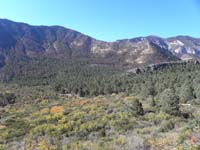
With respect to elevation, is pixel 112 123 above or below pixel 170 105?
below

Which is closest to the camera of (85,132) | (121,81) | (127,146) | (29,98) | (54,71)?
(127,146)

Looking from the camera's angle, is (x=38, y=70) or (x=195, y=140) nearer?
(x=195, y=140)

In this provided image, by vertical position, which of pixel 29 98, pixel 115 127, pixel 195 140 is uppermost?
pixel 195 140

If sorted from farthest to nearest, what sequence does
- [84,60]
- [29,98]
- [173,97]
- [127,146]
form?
[84,60]
[29,98]
[173,97]
[127,146]

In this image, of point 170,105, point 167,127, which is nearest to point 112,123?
point 167,127

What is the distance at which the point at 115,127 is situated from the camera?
20719 mm

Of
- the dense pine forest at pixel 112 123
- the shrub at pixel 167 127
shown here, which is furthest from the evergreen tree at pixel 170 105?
the shrub at pixel 167 127

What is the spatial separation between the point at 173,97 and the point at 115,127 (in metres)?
9.94

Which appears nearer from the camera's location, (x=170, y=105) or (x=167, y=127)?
(x=167, y=127)

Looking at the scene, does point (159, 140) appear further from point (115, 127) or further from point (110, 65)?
point (110, 65)

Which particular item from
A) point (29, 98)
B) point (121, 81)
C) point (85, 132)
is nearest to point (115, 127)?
point (85, 132)

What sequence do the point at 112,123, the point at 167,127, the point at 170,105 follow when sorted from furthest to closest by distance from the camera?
the point at 170,105, the point at 112,123, the point at 167,127

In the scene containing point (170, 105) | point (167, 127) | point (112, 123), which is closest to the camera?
point (167, 127)

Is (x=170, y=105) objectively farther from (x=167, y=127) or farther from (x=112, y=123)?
(x=167, y=127)
